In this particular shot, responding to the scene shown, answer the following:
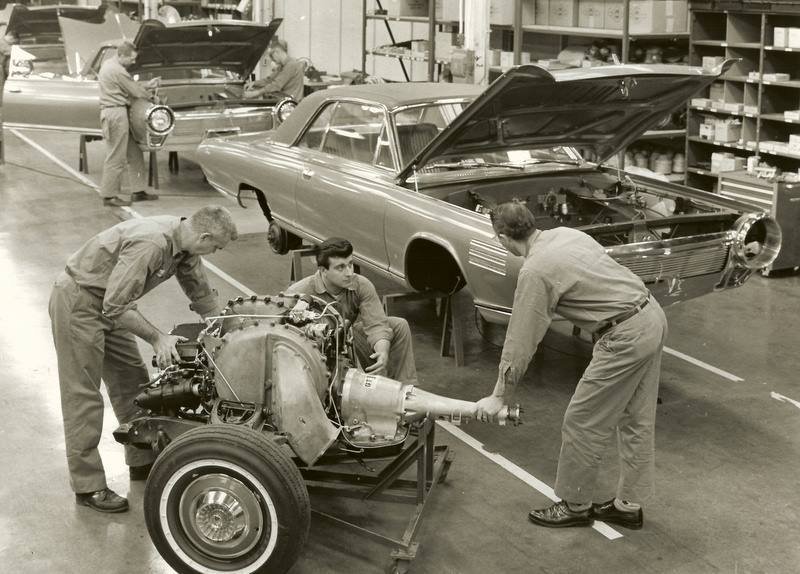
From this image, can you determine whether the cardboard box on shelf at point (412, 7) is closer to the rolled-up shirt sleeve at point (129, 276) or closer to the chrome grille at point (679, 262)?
the chrome grille at point (679, 262)

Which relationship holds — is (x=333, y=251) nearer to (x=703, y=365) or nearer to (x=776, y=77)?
(x=703, y=365)

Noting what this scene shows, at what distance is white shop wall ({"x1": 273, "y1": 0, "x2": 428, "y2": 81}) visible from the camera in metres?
15.2

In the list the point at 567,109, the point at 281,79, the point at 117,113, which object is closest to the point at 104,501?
the point at 567,109

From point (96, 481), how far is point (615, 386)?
7.82ft

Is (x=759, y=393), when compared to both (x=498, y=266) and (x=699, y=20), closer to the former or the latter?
(x=498, y=266)

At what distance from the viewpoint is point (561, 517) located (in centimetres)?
470

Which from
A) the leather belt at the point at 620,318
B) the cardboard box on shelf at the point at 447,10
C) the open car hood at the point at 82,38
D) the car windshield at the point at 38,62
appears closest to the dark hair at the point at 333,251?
the leather belt at the point at 620,318

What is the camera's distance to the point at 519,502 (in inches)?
194

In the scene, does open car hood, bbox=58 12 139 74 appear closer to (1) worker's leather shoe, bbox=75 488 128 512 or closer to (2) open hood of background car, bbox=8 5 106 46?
(2) open hood of background car, bbox=8 5 106 46

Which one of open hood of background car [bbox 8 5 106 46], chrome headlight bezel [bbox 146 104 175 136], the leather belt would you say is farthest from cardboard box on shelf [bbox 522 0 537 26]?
the leather belt

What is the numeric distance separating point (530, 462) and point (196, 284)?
74.0 inches

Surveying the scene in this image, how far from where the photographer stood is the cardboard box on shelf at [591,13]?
10492mm

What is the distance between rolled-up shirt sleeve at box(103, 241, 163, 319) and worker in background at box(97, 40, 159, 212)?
6516mm

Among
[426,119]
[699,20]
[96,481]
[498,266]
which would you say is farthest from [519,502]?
[699,20]
